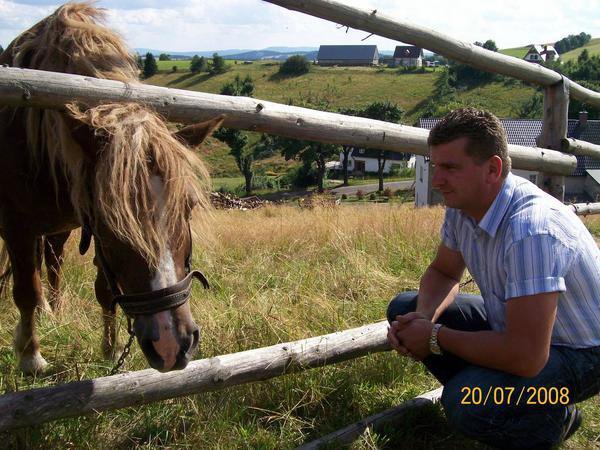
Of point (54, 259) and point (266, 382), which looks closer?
point (266, 382)

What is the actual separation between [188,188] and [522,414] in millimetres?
1767

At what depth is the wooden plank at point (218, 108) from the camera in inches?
96.0

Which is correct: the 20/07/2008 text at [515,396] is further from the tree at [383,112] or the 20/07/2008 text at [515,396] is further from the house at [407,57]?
the house at [407,57]

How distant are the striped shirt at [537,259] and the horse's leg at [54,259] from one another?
3.22 meters

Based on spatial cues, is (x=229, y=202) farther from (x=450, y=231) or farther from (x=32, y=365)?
(x=450, y=231)

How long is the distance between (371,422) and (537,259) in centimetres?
123

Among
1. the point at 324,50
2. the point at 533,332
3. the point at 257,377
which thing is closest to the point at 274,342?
the point at 257,377

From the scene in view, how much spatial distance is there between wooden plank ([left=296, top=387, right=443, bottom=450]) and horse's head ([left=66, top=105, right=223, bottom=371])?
880 millimetres

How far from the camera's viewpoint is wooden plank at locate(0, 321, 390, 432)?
2303mm

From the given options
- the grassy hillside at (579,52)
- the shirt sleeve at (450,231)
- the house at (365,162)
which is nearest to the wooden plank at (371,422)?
the shirt sleeve at (450,231)

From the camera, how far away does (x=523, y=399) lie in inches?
92.5

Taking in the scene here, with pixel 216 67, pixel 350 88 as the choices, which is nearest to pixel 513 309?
pixel 350 88

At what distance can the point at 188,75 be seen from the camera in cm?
7619

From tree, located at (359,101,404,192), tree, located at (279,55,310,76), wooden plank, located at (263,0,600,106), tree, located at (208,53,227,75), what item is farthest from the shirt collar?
tree, located at (279,55,310,76)
